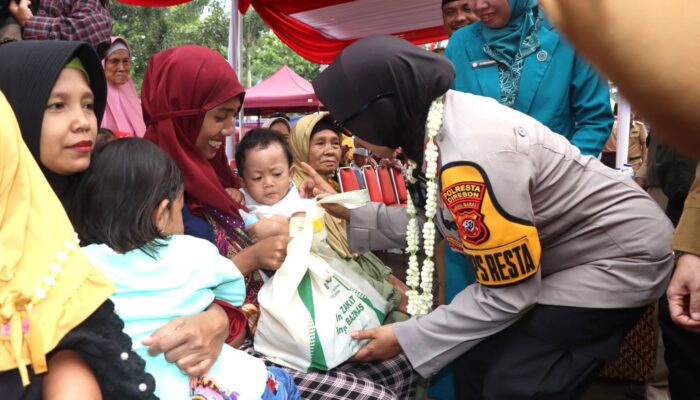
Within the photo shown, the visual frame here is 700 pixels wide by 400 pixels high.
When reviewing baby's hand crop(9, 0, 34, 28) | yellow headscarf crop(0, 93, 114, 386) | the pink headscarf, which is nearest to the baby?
baby's hand crop(9, 0, 34, 28)

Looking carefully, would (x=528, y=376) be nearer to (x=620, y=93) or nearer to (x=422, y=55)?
(x=422, y=55)

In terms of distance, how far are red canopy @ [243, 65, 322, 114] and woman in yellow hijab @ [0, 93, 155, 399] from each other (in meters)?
13.5

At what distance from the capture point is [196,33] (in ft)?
85.5

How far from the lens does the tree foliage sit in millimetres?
23703

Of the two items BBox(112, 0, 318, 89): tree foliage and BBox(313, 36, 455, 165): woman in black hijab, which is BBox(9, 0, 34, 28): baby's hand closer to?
BBox(313, 36, 455, 165): woman in black hijab

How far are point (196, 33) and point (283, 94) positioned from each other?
1328cm

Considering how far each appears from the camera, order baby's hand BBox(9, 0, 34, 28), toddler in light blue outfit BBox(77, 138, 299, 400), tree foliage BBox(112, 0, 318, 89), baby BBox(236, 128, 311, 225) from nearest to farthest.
Result: 1. toddler in light blue outfit BBox(77, 138, 299, 400)
2. baby's hand BBox(9, 0, 34, 28)
3. baby BBox(236, 128, 311, 225)
4. tree foliage BBox(112, 0, 318, 89)

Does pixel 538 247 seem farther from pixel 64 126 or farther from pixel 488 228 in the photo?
pixel 64 126

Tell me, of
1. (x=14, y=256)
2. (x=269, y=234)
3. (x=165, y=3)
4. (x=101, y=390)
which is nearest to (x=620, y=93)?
(x=14, y=256)

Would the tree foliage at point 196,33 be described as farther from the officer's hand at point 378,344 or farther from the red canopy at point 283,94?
the officer's hand at point 378,344

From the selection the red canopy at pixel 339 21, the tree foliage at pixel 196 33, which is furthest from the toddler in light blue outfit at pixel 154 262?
the tree foliage at pixel 196 33

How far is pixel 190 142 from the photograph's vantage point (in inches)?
83.4

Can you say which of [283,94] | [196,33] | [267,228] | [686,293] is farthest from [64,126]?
[196,33]

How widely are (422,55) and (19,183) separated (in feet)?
3.60
